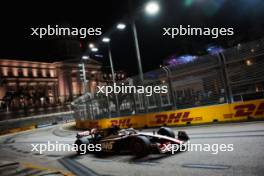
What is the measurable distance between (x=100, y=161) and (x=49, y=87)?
307 feet

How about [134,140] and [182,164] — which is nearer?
[182,164]

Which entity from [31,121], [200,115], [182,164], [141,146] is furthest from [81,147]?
[31,121]

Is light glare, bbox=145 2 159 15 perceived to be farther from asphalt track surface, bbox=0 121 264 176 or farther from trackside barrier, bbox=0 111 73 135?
trackside barrier, bbox=0 111 73 135

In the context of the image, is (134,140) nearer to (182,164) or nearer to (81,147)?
(182,164)

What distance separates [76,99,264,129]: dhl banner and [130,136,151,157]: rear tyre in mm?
6849

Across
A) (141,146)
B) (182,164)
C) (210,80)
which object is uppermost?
(210,80)

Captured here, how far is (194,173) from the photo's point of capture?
20.0 feet

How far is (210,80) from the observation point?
13914mm

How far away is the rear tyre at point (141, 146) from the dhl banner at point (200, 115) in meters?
6.85

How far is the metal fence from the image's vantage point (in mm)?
12609

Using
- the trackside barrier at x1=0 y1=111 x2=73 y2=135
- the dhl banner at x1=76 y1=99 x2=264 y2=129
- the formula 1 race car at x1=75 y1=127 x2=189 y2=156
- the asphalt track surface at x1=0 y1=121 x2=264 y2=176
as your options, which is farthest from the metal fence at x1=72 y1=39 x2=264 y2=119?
the trackside barrier at x1=0 y1=111 x2=73 y2=135

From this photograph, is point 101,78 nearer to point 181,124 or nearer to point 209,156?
point 181,124

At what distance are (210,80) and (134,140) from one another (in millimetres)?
6734

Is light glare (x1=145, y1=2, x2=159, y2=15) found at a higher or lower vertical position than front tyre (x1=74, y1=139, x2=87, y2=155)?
higher
